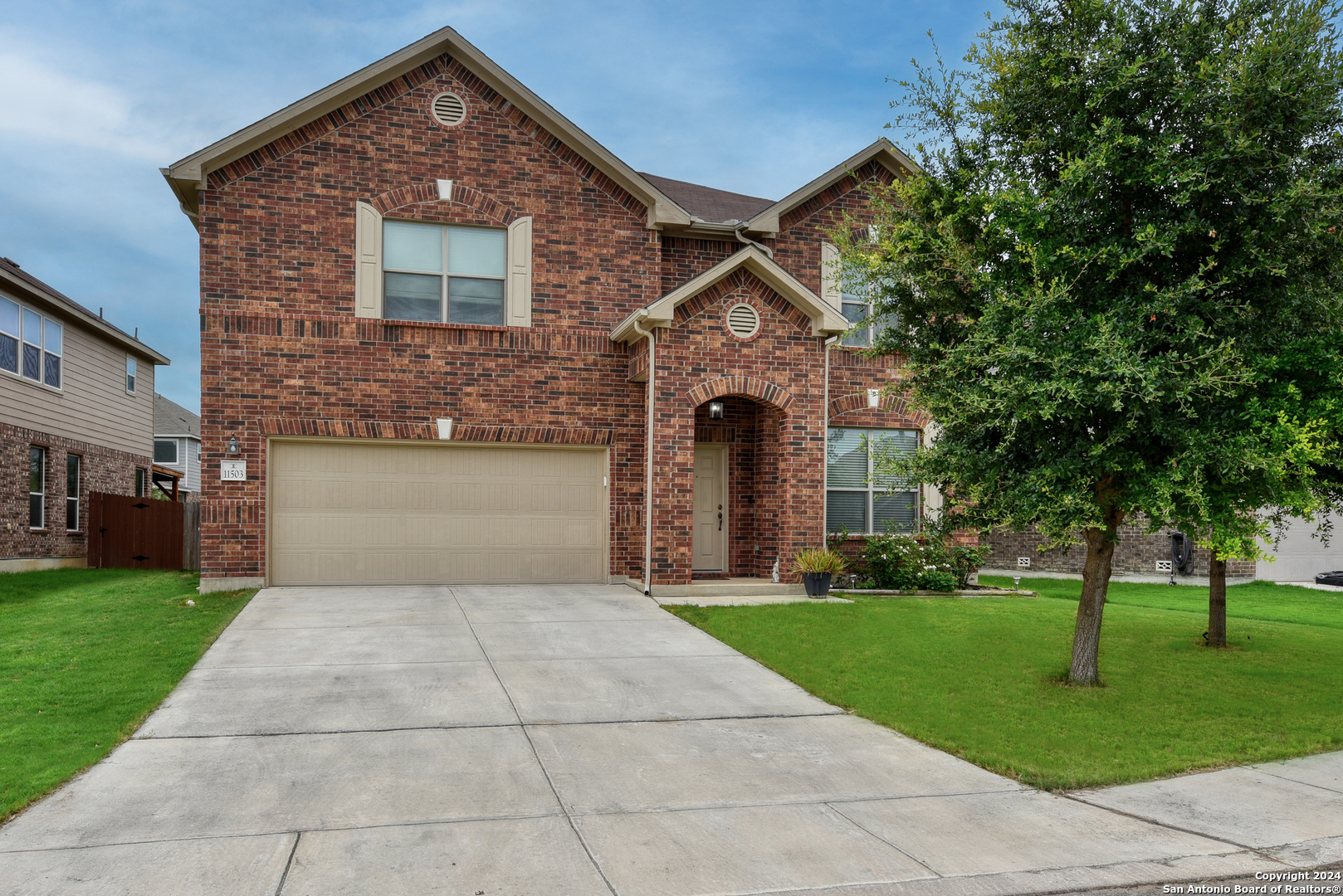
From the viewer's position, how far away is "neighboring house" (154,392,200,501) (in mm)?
38219

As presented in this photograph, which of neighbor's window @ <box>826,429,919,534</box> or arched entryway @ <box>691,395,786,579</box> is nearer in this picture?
arched entryway @ <box>691,395,786,579</box>

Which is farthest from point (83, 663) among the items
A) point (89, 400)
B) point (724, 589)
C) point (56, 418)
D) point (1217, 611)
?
point (89, 400)

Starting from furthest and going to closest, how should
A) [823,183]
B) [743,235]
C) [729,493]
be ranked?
1. [823,183]
2. [729,493]
3. [743,235]

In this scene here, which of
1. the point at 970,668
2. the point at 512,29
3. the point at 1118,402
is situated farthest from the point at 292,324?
the point at 512,29

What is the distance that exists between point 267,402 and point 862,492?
9347mm

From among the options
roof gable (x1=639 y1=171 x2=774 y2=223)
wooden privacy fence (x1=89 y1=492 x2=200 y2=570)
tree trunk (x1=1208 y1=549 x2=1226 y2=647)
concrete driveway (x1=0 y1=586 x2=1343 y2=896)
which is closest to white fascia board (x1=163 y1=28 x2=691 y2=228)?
roof gable (x1=639 y1=171 x2=774 y2=223)

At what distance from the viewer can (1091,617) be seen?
8.65 metres

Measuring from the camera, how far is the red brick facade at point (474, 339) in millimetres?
13273

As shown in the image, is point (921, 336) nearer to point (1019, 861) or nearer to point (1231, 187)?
point (1231, 187)

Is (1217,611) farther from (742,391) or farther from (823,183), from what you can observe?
(823,183)

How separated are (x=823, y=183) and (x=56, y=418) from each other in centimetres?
1629

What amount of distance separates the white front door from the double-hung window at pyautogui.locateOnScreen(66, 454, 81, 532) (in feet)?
45.7

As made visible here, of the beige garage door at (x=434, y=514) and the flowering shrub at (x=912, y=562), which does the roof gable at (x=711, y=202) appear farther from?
the flowering shrub at (x=912, y=562)

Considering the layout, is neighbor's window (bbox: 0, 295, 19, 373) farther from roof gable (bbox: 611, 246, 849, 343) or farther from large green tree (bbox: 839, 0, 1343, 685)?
large green tree (bbox: 839, 0, 1343, 685)
